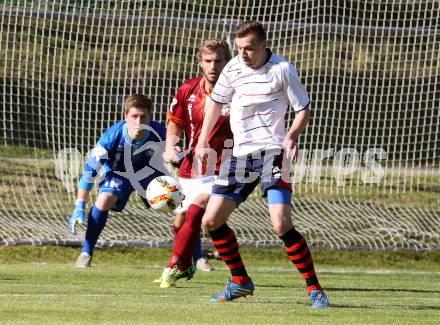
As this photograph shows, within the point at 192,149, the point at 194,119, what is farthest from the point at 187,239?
the point at 194,119

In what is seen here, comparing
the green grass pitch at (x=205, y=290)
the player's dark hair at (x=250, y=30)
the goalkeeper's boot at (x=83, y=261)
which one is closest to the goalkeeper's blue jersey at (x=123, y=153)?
the goalkeeper's boot at (x=83, y=261)

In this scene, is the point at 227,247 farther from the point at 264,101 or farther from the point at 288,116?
the point at 288,116

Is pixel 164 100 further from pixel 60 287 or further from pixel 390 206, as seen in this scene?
pixel 60 287

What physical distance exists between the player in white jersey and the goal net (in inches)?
187

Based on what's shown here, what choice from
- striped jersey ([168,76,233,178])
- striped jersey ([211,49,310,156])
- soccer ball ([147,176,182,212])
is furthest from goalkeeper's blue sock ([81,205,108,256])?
striped jersey ([211,49,310,156])

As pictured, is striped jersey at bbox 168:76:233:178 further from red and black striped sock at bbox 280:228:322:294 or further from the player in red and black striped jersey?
red and black striped sock at bbox 280:228:322:294

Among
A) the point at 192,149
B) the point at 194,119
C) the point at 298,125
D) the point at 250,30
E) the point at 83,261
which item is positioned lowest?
the point at 83,261

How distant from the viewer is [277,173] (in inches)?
263

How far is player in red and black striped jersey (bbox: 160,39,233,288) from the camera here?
314 inches

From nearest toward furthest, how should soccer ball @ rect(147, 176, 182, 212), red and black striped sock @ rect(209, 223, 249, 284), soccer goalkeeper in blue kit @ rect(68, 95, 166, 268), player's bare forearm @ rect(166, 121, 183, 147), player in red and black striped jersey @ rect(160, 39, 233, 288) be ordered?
red and black striped sock @ rect(209, 223, 249, 284) < player in red and black striped jersey @ rect(160, 39, 233, 288) < player's bare forearm @ rect(166, 121, 183, 147) < soccer ball @ rect(147, 176, 182, 212) < soccer goalkeeper in blue kit @ rect(68, 95, 166, 268)

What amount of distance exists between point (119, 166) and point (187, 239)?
1.95 meters

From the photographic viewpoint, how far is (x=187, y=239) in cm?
797

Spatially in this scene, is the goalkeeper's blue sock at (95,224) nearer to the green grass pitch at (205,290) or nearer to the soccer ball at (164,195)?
the green grass pitch at (205,290)

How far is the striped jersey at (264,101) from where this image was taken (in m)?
6.71
